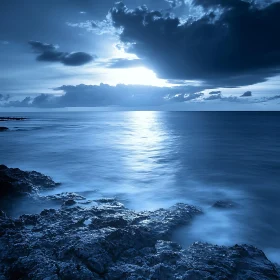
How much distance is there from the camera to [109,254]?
534 centimetres

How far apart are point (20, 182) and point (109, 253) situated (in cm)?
703

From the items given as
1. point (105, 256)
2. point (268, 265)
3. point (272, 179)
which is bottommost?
point (272, 179)

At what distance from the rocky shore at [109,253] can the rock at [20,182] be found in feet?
9.63

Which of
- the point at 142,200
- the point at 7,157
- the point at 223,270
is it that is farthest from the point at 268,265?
the point at 7,157

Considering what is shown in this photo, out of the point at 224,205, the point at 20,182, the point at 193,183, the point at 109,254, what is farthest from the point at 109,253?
the point at 193,183

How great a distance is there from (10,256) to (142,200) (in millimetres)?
6401

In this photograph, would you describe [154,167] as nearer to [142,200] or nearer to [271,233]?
[142,200]

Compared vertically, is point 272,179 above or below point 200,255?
below

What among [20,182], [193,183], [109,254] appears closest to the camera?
[109,254]

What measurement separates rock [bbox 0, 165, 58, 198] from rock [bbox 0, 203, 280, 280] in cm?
318

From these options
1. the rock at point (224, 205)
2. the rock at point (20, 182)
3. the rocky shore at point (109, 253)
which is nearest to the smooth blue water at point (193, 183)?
the rock at point (224, 205)

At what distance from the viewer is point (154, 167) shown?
58.7ft

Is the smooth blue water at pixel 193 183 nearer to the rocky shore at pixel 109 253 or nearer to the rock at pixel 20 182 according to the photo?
the rock at pixel 20 182

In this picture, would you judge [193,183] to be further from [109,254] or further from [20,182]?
[20,182]
